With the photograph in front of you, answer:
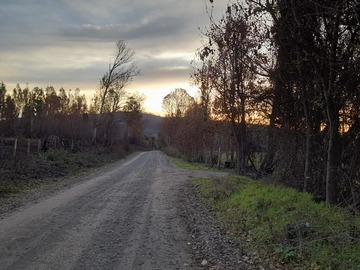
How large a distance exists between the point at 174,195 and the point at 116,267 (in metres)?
8.86

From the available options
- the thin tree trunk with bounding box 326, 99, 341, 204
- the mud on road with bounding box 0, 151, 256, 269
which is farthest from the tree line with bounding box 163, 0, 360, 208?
the mud on road with bounding box 0, 151, 256, 269

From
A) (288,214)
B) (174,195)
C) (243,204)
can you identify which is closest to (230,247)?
(288,214)

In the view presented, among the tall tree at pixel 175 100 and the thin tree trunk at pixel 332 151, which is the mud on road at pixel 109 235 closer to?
the thin tree trunk at pixel 332 151

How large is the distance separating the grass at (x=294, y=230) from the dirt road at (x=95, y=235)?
137cm

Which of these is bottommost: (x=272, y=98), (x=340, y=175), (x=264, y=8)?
(x=340, y=175)

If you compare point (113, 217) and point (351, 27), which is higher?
point (351, 27)

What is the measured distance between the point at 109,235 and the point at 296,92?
31.1 feet

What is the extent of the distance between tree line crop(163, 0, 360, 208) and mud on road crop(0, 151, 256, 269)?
14.6ft

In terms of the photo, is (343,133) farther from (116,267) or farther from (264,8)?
(116,267)

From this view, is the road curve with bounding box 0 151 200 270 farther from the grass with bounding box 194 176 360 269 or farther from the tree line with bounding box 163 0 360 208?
the tree line with bounding box 163 0 360 208

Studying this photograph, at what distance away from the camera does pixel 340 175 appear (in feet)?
38.8

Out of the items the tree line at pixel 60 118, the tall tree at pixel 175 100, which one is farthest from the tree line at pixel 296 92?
the tall tree at pixel 175 100

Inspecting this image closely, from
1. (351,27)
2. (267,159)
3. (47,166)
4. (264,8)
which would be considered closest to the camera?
(351,27)

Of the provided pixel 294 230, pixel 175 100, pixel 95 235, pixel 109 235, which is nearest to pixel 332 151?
pixel 294 230
